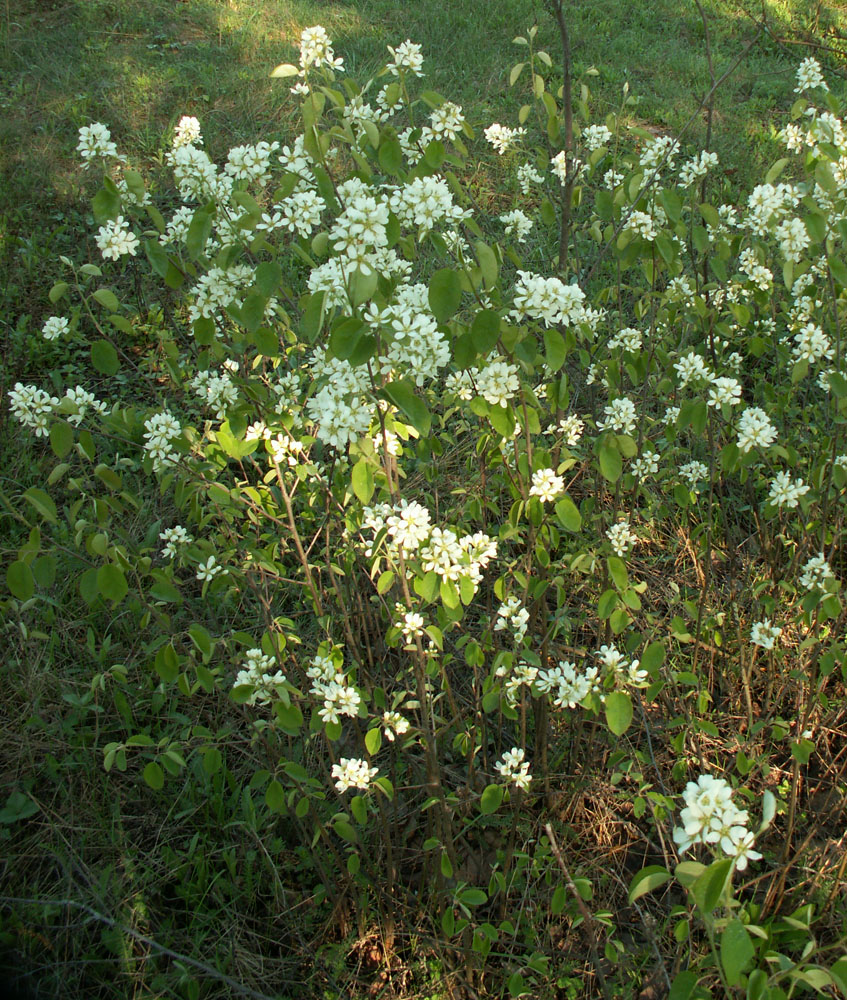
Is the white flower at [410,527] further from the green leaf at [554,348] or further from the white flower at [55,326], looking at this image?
the white flower at [55,326]

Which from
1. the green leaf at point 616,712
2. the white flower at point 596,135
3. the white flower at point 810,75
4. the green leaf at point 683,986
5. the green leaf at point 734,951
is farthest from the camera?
Result: the white flower at point 596,135

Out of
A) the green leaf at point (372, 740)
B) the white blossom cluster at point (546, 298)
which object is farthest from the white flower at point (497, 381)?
the green leaf at point (372, 740)

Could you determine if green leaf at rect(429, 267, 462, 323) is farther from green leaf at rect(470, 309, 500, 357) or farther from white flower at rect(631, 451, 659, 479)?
white flower at rect(631, 451, 659, 479)

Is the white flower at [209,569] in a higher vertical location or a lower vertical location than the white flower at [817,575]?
lower

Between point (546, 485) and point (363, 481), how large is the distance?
437 millimetres

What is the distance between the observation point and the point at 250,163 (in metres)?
1.67

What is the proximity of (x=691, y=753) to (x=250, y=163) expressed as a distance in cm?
193

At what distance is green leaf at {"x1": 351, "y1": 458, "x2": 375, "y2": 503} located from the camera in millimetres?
1546

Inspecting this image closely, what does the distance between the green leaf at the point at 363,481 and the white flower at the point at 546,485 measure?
40 cm

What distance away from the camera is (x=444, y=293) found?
1.40 metres

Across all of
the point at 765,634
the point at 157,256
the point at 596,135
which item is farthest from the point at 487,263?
the point at 765,634

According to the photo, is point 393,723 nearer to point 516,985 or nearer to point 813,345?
point 516,985

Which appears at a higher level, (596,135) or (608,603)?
(596,135)

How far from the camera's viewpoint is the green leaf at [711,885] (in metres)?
1.05
